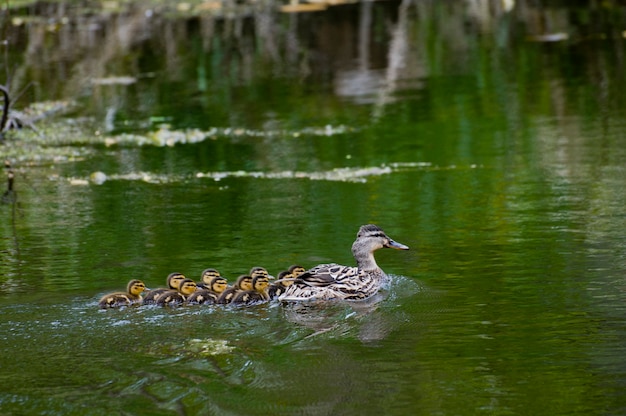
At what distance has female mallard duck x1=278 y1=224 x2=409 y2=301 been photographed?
821cm

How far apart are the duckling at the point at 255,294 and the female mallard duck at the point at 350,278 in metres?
0.12

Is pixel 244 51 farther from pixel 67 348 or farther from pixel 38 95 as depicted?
pixel 67 348

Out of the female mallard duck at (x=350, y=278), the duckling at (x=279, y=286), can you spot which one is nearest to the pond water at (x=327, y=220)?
the female mallard duck at (x=350, y=278)

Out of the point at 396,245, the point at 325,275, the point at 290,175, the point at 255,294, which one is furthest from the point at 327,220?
the point at 255,294

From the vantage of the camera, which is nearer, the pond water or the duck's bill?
the pond water

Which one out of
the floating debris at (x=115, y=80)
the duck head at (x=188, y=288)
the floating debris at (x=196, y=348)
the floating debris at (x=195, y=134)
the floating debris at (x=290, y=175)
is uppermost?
the floating debris at (x=115, y=80)

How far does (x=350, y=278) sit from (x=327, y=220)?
7.29 feet

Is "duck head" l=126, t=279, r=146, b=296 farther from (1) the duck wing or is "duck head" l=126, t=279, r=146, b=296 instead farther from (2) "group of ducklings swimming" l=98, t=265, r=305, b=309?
(1) the duck wing

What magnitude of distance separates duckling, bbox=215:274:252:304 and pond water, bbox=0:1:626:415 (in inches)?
3.0

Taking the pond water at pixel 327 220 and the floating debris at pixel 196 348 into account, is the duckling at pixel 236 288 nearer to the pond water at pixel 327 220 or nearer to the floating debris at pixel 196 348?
the pond water at pixel 327 220

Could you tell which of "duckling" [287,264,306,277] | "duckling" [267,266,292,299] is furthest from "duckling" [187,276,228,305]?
"duckling" [287,264,306,277]

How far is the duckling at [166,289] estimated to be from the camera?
817 centimetres

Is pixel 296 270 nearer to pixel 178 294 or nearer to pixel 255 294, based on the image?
pixel 255 294

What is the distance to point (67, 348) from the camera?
282 inches
